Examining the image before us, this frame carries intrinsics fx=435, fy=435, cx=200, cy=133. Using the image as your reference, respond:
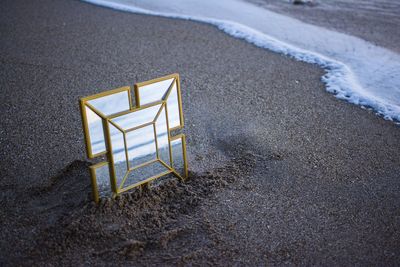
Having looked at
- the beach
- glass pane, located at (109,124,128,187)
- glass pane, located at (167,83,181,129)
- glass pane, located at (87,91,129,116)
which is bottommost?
the beach

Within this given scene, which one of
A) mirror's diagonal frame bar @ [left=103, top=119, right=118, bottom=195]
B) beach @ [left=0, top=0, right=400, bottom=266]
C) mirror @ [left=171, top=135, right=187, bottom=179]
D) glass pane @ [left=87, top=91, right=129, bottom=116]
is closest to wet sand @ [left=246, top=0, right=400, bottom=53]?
beach @ [left=0, top=0, right=400, bottom=266]

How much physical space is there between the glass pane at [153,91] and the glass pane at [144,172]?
460 millimetres

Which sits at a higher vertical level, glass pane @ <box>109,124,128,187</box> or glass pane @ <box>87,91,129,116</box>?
glass pane @ <box>87,91,129,116</box>

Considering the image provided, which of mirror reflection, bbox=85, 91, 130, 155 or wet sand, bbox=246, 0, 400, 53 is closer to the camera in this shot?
mirror reflection, bbox=85, 91, 130, 155

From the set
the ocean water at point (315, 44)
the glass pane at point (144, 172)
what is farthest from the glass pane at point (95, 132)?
the ocean water at point (315, 44)

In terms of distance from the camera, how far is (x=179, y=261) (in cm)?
261

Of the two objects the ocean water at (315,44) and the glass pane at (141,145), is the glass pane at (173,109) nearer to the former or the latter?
the glass pane at (141,145)

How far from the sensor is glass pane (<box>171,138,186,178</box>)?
3.22 meters

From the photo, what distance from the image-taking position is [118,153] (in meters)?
2.90

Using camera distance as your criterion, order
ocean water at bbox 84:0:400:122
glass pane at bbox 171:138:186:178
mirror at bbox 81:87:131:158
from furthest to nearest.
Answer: ocean water at bbox 84:0:400:122 → glass pane at bbox 171:138:186:178 → mirror at bbox 81:87:131:158

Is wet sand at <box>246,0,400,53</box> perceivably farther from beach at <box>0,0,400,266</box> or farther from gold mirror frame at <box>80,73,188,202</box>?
gold mirror frame at <box>80,73,188,202</box>

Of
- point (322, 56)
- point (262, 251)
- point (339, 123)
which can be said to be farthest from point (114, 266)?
point (322, 56)

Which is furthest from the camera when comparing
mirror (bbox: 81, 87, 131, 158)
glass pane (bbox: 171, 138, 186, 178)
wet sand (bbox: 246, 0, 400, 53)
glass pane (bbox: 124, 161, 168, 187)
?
wet sand (bbox: 246, 0, 400, 53)

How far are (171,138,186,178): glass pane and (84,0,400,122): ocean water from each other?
8.32 ft
